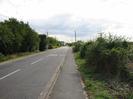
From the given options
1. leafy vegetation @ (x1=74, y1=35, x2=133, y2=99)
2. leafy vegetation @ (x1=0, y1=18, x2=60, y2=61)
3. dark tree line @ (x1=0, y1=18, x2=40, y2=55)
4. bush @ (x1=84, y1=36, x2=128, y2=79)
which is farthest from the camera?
dark tree line @ (x1=0, y1=18, x2=40, y2=55)

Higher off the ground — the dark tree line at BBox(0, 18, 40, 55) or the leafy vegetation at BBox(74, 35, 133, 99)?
the dark tree line at BBox(0, 18, 40, 55)

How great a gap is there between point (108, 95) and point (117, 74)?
5.61 m

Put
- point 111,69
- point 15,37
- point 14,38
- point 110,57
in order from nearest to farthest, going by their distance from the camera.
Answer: point 111,69 < point 110,57 < point 14,38 < point 15,37

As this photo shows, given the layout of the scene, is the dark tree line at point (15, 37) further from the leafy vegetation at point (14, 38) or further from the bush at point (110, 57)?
the bush at point (110, 57)

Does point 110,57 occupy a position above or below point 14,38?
below

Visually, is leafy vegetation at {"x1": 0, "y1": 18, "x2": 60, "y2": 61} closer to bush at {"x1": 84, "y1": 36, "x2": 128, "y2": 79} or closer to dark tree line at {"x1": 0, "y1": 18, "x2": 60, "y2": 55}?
dark tree line at {"x1": 0, "y1": 18, "x2": 60, "y2": 55}

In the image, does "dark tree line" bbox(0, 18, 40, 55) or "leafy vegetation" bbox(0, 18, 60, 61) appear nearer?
"leafy vegetation" bbox(0, 18, 60, 61)

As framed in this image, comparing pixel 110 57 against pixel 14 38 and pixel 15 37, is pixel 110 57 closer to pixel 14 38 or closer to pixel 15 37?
pixel 14 38

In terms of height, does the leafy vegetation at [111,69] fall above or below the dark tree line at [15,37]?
below

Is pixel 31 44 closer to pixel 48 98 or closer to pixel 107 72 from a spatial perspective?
pixel 107 72

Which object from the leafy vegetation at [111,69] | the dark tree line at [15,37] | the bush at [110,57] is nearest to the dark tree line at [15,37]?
the dark tree line at [15,37]

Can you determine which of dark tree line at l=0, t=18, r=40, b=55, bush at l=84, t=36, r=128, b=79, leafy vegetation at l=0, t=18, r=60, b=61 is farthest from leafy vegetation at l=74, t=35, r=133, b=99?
dark tree line at l=0, t=18, r=40, b=55

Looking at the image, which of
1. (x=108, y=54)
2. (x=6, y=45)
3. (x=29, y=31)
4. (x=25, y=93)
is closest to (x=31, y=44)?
(x=29, y=31)

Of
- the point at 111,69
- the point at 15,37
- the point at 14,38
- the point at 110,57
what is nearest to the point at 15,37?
the point at 15,37
